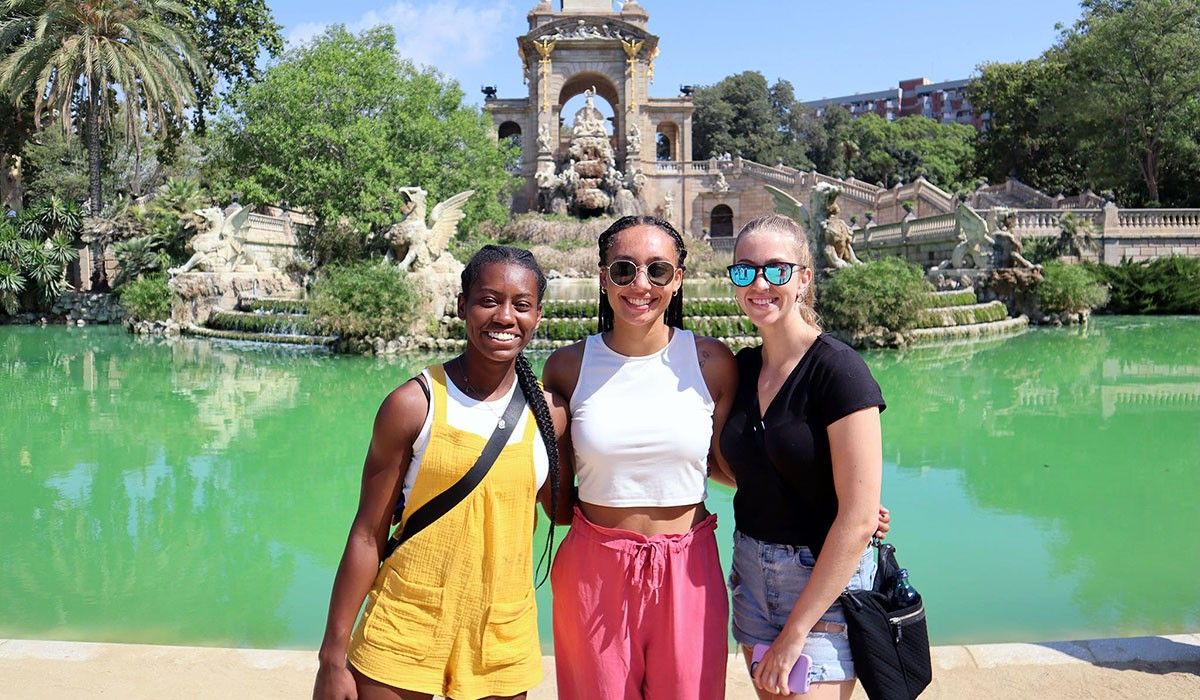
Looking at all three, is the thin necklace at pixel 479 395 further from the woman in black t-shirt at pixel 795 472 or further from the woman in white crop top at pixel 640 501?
the woman in black t-shirt at pixel 795 472

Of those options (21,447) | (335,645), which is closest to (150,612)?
(335,645)

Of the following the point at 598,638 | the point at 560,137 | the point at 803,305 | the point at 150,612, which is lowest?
the point at 150,612

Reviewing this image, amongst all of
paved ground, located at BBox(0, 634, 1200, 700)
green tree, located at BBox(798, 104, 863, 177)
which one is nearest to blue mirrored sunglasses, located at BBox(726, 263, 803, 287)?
paved ground, located at BBox(0, 634, 1200, 700)

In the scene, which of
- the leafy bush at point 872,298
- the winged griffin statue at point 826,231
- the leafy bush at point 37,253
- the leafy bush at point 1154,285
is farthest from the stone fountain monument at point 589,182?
the leafy bush at point 872,298

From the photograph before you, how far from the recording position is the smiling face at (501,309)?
6.75ft

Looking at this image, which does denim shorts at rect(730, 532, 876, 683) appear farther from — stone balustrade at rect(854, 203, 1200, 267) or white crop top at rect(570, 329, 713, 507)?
stone balustrade at rect(854, 203, 1200, 267)

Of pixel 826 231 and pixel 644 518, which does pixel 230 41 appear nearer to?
pixel 826 231

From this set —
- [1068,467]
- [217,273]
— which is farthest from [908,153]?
[1068,467]

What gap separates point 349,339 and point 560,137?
3267 cm

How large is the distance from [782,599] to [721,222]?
48160mm

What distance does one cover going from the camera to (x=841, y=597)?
2.08 m

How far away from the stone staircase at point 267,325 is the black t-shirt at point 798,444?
15427mm

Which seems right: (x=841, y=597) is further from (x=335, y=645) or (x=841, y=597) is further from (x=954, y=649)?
(x=954, y=649)

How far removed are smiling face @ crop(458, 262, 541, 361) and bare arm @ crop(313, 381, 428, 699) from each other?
19cm
